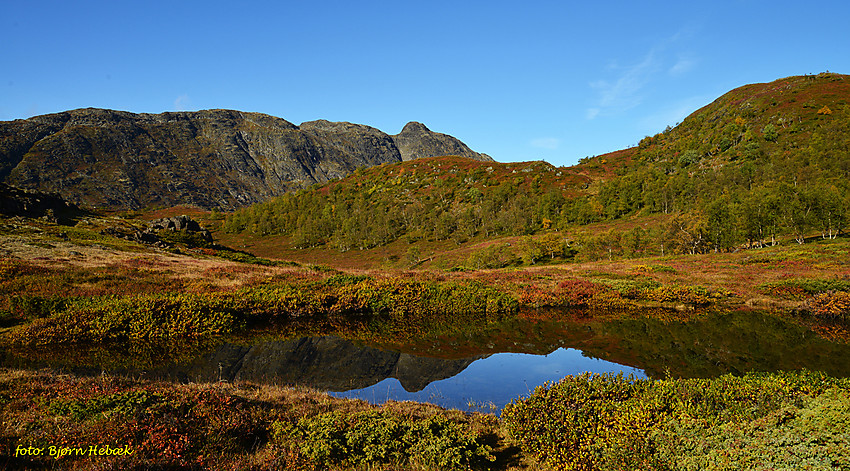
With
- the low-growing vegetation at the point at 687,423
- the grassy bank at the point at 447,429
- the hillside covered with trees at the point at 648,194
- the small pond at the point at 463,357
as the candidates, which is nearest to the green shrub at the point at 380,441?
the grassy bank at the point at 447,429

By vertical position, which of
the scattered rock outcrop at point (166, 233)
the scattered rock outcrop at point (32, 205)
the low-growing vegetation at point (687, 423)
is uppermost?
the scattered rock outcrop at point (32, 205)

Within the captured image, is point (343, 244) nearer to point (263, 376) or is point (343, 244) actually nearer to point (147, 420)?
point (263, 376)

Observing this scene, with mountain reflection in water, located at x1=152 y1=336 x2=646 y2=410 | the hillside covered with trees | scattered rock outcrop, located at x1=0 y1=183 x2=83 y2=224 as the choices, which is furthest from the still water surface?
scattered rock outcrop, located at x1=0 y1=183 x2=83 y2=224

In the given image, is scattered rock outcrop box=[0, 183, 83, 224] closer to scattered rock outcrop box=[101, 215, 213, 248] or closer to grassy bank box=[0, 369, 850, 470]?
scattered rock outcrop box=[101, 215, 213, 248]

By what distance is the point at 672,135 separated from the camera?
193250 millimetres

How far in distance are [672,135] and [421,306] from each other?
218 meters

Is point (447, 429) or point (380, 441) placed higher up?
point (380, 441)

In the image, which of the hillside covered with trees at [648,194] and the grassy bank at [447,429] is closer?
the grassy bank at [447,429]

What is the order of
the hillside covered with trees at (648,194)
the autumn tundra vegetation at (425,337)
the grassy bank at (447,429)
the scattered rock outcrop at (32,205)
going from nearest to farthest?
the grassy bank at (447,429)
the autumn tundra vegetation at (425,337)
the scattered rock outcrop at (32,205)
the hillside covered with trees at (648,194)

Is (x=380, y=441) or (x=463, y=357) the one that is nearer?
(x=380, y=441)

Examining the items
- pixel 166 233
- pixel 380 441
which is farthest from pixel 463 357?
pixel 166 233

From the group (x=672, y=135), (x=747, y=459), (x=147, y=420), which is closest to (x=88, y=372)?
(x=147, y=420)

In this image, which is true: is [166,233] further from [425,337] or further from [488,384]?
[488,384]

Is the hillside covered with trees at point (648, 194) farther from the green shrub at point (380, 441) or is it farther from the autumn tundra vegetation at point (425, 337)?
the green shrub at point (380, 441)
